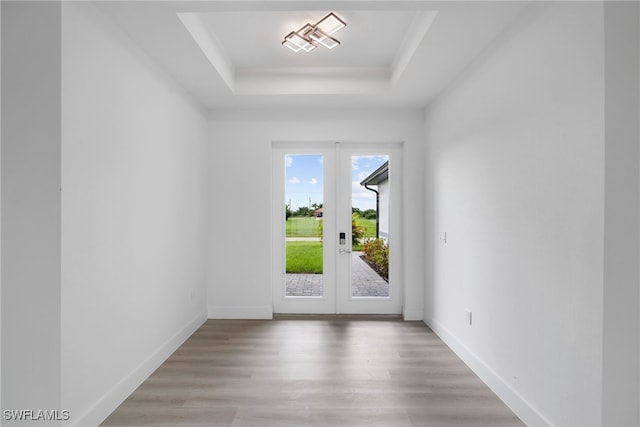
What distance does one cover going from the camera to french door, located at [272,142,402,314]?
439 centimetres

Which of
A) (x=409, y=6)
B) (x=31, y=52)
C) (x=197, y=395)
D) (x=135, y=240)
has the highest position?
(x=409, y=6)

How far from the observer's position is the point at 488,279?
2.63 m

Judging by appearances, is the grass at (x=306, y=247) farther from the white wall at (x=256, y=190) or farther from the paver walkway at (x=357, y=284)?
the white wall at (x=256, y=190)

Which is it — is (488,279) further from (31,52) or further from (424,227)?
(31,52)

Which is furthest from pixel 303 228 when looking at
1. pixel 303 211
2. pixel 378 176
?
pixel 378 176

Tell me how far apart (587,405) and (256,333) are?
2883 mm

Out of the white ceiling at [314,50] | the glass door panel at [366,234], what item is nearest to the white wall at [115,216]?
the white ceiling at [314,50]

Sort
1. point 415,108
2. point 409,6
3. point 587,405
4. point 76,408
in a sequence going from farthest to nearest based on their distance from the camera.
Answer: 1. point 415,108
2. point 409,6
3. point 76,408
4. point 587,405

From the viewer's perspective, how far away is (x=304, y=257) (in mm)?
4445

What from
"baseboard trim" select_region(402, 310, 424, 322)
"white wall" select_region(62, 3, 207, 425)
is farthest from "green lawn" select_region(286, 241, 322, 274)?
"white wall" select_region(62, 3, 207, 425)

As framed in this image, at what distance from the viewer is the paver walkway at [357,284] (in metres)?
4.41

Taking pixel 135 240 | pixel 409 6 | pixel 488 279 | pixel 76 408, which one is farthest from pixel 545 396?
pixel 135 240

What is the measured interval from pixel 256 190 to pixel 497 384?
10.3 feet

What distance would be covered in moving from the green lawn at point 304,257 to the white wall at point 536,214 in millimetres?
1811
